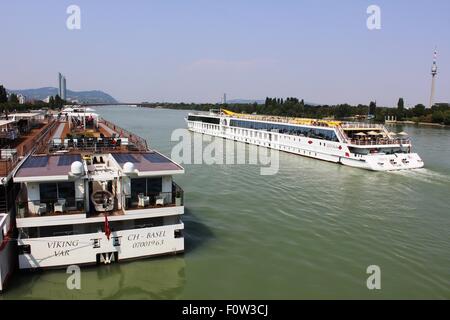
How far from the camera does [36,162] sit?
14289mm

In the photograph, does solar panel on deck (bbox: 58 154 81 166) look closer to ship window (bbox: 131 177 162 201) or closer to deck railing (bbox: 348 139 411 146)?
ship window (bbox: 131 177 162 201)

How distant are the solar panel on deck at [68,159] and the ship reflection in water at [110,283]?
3858 millimetres

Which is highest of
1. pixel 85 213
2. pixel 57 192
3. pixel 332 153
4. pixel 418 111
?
pixel 418 111

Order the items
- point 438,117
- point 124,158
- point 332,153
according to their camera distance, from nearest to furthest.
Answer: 1. point 124,158
2. point 332,153
3. point 438,117

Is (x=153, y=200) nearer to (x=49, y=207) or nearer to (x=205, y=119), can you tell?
(x=49, y=207)

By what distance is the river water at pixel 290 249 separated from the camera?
12164 millimetres

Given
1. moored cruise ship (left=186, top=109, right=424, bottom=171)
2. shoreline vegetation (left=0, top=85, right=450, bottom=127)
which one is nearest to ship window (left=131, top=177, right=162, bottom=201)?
moored cruise ship (left=186, top=109, right=424, bottom=171)

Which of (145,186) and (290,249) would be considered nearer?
(145,186)

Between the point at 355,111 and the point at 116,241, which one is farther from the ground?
the point at 355,111

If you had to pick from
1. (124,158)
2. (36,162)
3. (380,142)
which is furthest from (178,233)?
(380,142)

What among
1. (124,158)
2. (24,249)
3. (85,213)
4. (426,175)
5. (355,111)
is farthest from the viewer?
(355,111)

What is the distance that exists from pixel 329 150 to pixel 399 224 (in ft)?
64.8

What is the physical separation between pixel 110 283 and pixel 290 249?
7.01m
